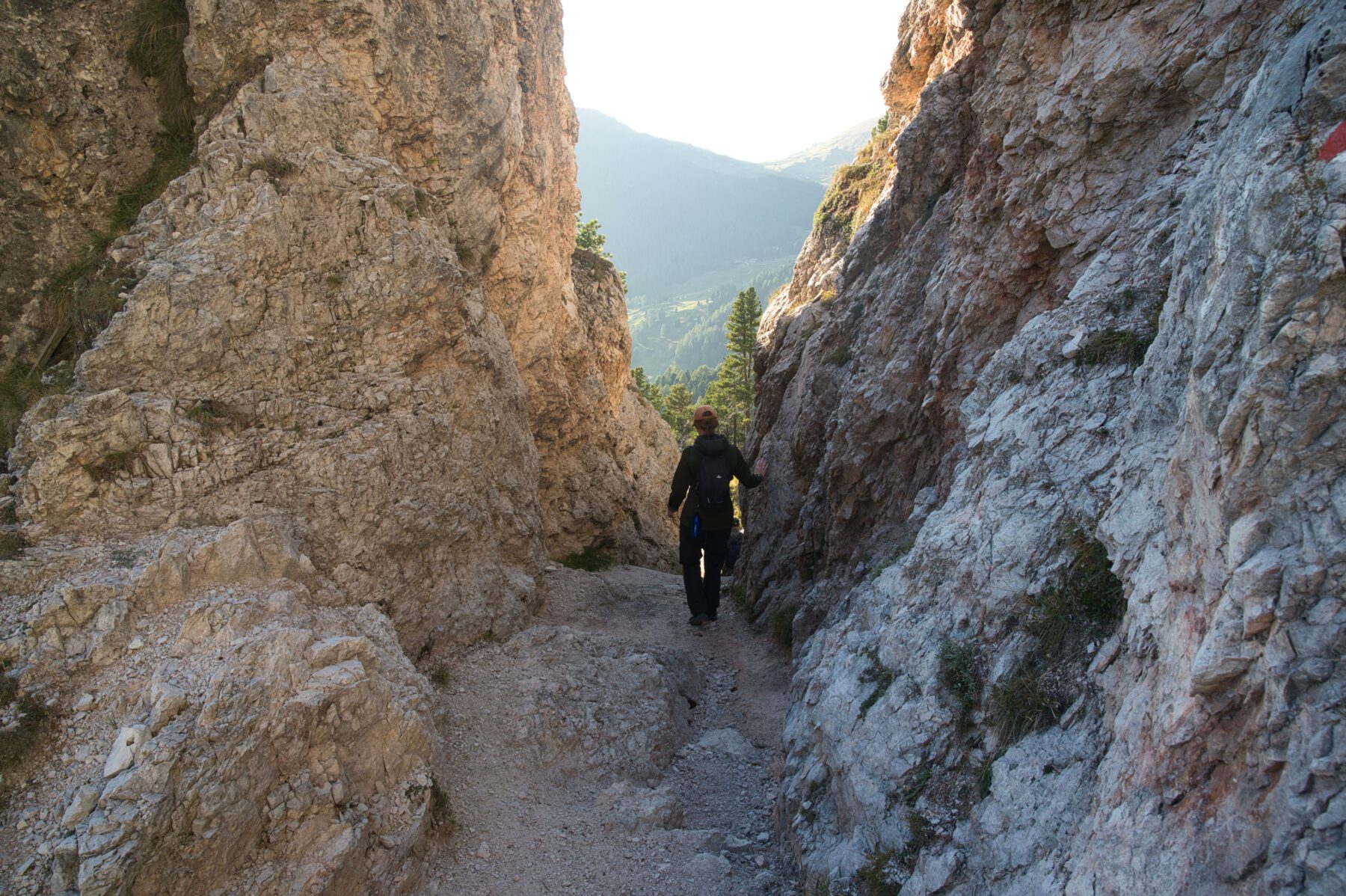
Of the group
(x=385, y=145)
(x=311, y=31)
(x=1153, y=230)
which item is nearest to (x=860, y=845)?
(x=1153, y=230)

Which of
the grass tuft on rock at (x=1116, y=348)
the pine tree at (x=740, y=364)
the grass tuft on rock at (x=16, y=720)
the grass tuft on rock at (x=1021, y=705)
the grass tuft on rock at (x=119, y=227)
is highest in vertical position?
the grass tuft on rock at (x=119, y=227)

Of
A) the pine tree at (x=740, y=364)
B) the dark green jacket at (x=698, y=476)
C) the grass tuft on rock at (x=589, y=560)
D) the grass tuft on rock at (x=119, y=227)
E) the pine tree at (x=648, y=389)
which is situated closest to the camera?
the grass tuft on rock at (x=119, y=227)

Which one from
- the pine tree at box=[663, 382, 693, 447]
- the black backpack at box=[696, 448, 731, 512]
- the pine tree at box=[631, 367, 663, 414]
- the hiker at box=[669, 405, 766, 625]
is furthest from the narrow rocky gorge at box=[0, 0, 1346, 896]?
the pine tree at box=[663, 382, 693, 447]

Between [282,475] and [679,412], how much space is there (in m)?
45.2

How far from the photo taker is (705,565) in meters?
13.6

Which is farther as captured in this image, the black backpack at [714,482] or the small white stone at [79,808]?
the black backpack at [714,482]

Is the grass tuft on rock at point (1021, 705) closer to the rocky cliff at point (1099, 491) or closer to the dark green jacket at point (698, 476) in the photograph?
the rocky cliff at point (1099, 491)

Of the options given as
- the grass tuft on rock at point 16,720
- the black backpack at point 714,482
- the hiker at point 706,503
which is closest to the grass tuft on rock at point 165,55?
the grass tuft on rock at point 16,720

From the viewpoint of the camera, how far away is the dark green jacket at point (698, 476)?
40.9 feet

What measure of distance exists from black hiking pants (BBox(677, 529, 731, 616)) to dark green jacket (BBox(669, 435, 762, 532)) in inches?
8.9

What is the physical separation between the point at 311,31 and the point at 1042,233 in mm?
10145

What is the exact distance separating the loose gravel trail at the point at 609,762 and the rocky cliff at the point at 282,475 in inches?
23.6

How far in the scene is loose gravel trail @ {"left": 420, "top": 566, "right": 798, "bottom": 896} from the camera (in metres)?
7.29

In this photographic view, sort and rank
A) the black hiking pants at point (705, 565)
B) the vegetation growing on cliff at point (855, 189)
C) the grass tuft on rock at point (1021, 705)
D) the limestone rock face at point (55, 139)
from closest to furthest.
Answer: the grass tuft on rock at point (1021, 705)
the limestone rock face at point (55, 139)
the black hiking pants at point (705, 565)
the vegetation growing on cliff at point (855, 189)
